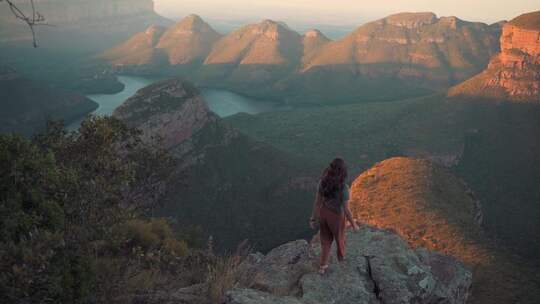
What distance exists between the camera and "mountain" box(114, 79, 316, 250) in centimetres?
4016

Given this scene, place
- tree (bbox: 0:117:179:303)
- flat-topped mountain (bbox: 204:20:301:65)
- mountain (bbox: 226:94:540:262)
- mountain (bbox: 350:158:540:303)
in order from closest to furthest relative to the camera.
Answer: tree (bbox: 0:117:179:303) → mountain (bbox: 350:158:540:303) → mountain (bbox: 226:94:540:262) → flat-topped mountain (bbox: 204:20:301:65)

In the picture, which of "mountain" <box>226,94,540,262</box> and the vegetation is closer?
the vegetation

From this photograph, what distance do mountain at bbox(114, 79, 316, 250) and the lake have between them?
65.9 metres

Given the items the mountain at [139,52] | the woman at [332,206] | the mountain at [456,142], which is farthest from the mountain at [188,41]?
the woman at [332,206]

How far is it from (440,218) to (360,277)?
2392cm

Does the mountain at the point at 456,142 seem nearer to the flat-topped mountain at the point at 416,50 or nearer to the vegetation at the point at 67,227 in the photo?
the vegetation at the point at 67,227

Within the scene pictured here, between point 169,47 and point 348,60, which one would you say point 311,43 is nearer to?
point 348,60

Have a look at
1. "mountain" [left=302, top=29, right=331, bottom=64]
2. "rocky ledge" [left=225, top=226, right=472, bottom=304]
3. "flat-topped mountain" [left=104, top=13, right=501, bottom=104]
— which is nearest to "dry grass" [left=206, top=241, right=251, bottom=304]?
"rocky ledge" [left=225, top=226, right=472, bottom=304]

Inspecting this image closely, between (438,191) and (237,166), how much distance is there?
21332mm

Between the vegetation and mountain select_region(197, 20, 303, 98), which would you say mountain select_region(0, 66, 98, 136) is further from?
the vegetation

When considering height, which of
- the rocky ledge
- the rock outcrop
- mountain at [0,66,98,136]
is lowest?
mountain at [0,66,98,136]

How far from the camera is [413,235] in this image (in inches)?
1149

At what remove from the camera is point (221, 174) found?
45719 millimetres

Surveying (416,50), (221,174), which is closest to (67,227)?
(221,174)
